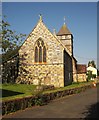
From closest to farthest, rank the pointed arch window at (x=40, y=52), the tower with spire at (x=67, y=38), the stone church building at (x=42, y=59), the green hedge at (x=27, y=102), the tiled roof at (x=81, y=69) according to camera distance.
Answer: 1. the green hedge at (x=27, y=102)
2. the stone church building at (x=42, y=59)
3. the pointed arch window at (x=40, y=52)
4. the tiled roof at (x=81, y=69)
5. the tower with spire at (x=67, y=38)

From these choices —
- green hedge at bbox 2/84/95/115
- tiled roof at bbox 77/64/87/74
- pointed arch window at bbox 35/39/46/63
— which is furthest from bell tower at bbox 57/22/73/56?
green hedge at bbox 2/84/95/115

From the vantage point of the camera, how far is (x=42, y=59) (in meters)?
41.8

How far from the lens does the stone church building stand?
A: 134 feet

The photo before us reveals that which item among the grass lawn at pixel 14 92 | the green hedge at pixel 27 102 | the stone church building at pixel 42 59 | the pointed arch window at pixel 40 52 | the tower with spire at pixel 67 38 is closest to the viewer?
the green hedge at pixel 27 102

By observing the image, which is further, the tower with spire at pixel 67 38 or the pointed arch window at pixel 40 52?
the tower with spire at pixel 67 38

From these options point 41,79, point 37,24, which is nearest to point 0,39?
point 37,24

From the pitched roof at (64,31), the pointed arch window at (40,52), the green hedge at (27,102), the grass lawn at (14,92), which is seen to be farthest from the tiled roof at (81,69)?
the green hedge at (27,102)

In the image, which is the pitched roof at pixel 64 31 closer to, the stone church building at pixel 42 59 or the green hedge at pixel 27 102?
the stone church building at pixel 42 59

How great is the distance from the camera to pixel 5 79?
141ft

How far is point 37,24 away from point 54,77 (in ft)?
32.3

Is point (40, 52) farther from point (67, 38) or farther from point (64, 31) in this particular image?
point (64, 31)

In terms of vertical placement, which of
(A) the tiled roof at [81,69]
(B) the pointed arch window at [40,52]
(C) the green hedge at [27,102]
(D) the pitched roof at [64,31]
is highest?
(D) the pitched roof at [64,31]

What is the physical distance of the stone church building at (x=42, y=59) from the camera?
134 feet

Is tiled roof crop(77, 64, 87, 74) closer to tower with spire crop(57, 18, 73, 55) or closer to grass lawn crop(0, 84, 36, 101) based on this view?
tower with spire crop(57, 18, 73, 55)
